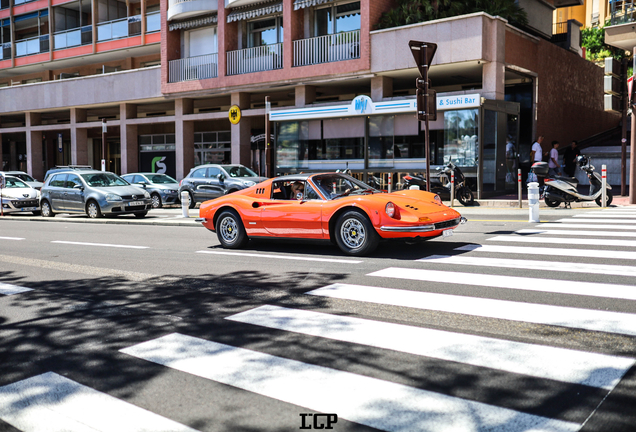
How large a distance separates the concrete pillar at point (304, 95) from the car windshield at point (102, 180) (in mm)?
9929

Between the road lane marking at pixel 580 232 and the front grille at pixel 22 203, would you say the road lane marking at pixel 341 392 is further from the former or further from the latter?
the front grille at pixel 22 203

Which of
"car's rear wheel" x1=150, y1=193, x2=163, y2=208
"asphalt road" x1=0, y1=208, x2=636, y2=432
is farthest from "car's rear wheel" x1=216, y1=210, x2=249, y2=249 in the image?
"car's rear wheel" x1=150, y1=193, x2=163, y2=208

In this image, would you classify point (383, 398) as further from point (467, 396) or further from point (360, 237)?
point (360, 237)

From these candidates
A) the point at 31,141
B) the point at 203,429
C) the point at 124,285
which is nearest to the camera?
the point at 203,429

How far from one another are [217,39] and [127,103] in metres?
7.87

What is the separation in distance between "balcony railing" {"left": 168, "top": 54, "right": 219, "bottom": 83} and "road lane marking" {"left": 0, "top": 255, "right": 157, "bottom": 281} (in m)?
21.6

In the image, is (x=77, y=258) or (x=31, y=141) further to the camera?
(x=31, y=141)

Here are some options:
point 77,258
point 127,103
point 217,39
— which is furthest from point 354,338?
point 127,103

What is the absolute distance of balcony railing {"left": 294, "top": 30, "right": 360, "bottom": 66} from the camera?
24.7 metres

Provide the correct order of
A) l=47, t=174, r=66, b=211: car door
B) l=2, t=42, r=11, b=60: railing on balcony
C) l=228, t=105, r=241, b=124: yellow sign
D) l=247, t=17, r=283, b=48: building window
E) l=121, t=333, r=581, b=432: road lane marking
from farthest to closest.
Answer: l=2, t=42, r=11, b=60: railing on balcony → l=247, t=17, r=283, b=48: building window → l=228, t=105, r=241, b=124: yellow sign → l=47, t=174, r=66, b=211: car door → l=121, t=333, r=581, b=432: road lane marking

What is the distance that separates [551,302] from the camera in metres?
5.59

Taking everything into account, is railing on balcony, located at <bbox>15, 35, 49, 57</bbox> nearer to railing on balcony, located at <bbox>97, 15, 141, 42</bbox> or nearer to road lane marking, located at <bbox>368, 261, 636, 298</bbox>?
railing on balcony, located at <bbox>97, 15, 141, 42</bbox>

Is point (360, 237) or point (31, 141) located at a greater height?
point (31, 141)

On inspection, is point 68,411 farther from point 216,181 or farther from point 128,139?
point 128,139
